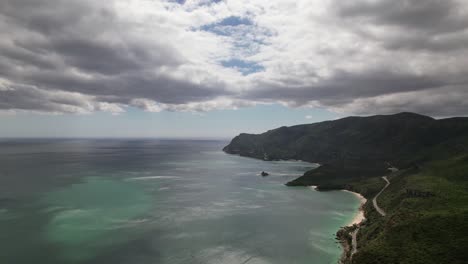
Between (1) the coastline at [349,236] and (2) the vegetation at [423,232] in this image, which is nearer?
(2) the vegetation at [423,232]

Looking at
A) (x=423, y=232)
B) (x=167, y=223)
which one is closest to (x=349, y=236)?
(x=423, y=232)

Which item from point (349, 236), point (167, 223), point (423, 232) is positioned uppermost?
point (423, 232)

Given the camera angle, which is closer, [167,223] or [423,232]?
[423,232]

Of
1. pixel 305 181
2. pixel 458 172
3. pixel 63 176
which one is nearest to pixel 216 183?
pixel 305 181

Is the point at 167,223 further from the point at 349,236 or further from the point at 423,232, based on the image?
the point at 423,232

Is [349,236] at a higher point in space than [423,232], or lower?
lower


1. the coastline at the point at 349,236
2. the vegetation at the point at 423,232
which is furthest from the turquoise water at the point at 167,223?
the vegetation at the point at 423,232

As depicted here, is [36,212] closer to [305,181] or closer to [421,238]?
[421,238]

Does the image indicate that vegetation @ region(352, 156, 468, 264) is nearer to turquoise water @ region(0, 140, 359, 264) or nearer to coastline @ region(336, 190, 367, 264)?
coastline @ region(336, 190, 367, 264)

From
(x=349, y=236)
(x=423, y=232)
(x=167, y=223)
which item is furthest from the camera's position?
(x=167, y=223)

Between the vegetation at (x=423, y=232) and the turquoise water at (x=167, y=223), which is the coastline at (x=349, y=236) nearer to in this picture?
the vegetation at (x=423, y=232)

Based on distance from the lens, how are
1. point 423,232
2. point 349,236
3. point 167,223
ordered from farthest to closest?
1. point 167,223
2. point 349,236
3. point 423,232
